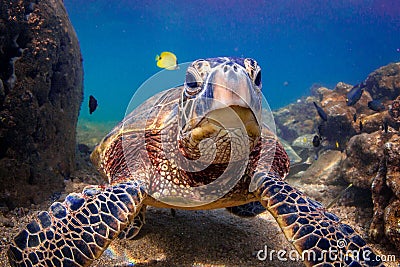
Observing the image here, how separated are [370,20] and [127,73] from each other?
381ft

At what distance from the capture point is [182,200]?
2.78 metres

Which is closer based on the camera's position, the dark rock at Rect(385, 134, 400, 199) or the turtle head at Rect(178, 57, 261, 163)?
the turtle head at Rect(178, 57, 261, 163)

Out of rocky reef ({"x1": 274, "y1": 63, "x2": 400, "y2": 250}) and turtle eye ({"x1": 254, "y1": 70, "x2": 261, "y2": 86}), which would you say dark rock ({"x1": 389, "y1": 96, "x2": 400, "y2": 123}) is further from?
turtle eye ({"x1": 254, "y1": 70, "x2": 261, "y2": 86})

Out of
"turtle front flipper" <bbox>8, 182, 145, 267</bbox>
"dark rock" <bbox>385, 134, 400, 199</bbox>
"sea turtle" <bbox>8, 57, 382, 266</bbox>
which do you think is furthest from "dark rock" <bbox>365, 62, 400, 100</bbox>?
"turtle front flipper" <bbox>8, 182, 145, 267</bbox>

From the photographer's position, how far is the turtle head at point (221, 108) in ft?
6.08

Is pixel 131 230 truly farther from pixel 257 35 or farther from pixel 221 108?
pixel 257 35

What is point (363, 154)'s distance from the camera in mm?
4844

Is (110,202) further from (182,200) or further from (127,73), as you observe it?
(127,73)

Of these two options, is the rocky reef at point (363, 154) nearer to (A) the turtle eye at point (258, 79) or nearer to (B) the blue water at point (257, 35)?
(A) the turtle eye at point (258, 79)

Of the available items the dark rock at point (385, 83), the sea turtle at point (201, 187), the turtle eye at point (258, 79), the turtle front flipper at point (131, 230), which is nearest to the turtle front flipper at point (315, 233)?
the sea turtle at point (201, 187)

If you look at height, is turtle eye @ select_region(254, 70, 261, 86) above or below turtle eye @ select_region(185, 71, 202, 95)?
above

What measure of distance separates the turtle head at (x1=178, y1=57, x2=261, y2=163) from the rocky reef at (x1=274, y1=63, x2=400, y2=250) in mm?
2169

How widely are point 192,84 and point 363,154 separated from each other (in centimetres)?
402

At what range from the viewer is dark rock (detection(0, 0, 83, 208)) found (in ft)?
12.6
